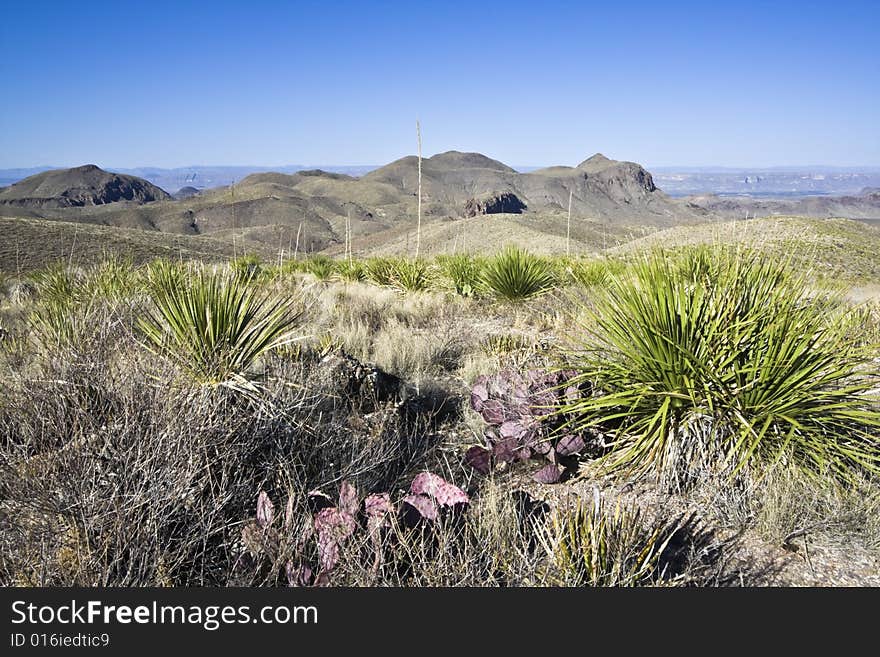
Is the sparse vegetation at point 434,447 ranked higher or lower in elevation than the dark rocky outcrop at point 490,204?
lower

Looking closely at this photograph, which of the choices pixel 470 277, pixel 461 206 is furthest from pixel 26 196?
pixel 470 277

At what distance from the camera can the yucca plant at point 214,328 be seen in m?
3.84

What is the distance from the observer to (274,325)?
13.9ft

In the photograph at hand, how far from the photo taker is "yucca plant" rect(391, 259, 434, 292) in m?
11.2

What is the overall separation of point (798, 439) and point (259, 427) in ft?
9.80

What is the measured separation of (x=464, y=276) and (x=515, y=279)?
1.38 meters

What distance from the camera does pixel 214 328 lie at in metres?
4.09

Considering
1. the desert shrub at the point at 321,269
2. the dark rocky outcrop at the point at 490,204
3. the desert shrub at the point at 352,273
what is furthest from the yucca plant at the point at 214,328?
the dark rocky outcrop at the point at 490,204

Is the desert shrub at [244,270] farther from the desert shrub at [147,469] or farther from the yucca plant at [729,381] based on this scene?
the yucca plant at [729,381]

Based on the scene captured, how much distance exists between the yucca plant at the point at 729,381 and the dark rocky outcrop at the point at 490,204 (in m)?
127

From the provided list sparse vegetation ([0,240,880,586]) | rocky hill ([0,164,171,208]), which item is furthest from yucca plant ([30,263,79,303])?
rocky hill ([0,164,171,208])

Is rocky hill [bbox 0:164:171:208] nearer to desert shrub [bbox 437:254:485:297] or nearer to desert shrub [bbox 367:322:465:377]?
desert shrub [bbox 437:254:485:297]

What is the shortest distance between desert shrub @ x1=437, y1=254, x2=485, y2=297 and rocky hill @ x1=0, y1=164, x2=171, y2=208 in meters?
190

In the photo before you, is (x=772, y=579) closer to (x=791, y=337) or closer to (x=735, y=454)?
(x=735, y=454)
